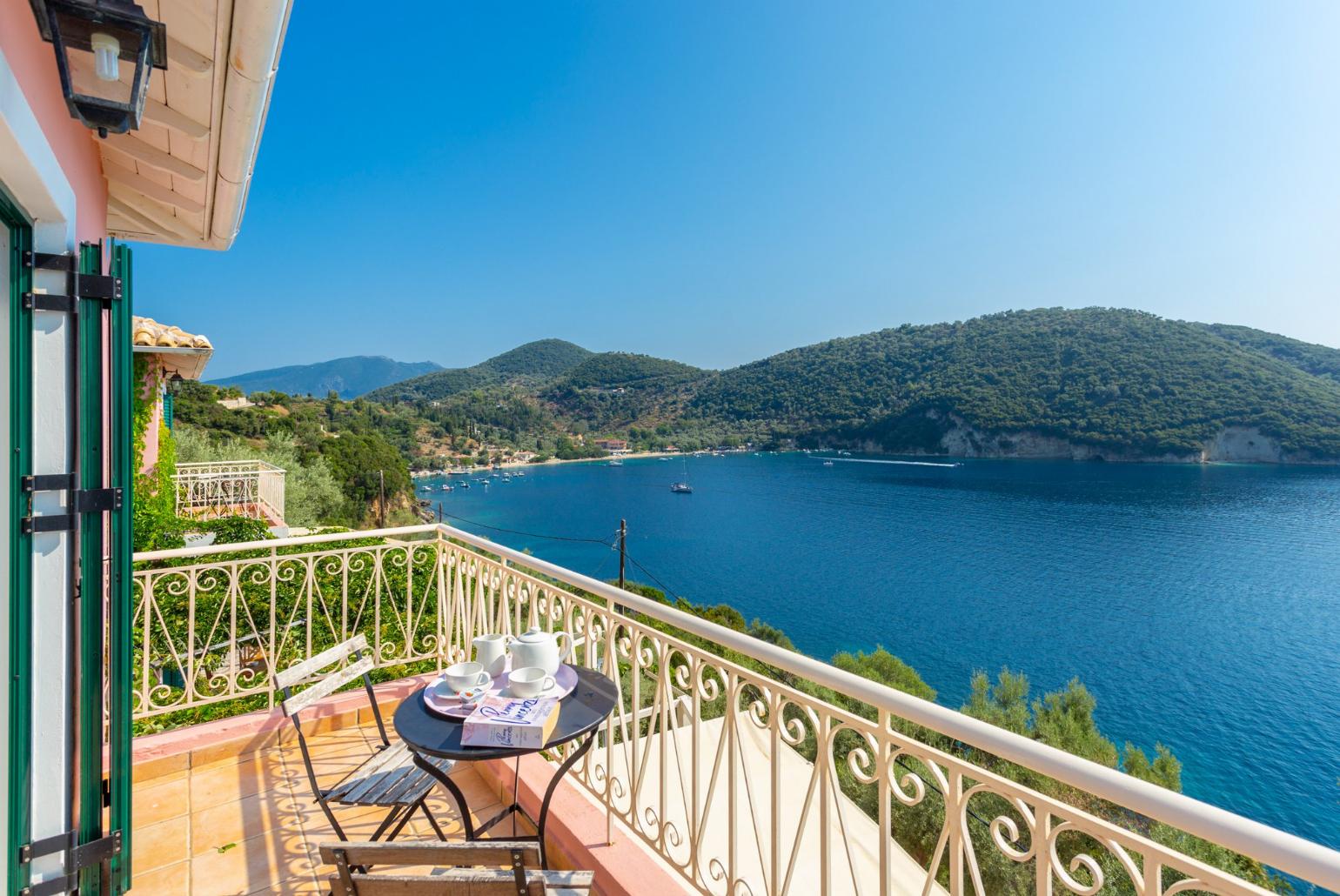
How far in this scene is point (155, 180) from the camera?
2684mm

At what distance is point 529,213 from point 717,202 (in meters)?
10.4

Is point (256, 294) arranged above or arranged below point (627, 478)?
above

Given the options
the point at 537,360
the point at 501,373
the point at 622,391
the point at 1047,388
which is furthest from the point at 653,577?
the point at 537,360

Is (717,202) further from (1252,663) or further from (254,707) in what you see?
(254,707)

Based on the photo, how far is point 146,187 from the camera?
8.99 ft

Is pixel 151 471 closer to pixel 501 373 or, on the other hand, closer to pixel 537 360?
pixel 501 373

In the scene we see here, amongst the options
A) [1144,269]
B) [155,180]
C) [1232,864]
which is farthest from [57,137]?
[1144,269]

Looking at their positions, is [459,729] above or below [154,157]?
below

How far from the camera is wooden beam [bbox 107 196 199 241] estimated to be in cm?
293

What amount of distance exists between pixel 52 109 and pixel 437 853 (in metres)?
2.12

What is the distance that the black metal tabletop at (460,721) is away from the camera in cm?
164

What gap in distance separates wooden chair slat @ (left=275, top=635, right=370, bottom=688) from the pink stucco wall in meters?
1.59

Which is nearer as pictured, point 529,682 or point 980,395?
point 529,682

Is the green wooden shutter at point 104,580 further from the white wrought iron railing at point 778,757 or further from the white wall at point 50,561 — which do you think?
the white wrought iron railing at point 778,757
